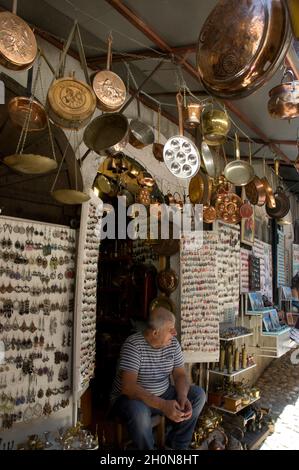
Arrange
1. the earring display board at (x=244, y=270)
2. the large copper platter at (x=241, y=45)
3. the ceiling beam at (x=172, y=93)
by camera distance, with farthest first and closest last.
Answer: the earring display board at (x=244, y=270) < the ceiling beam at (x=172, y=93) < the large copper platter at (x=241, y=45)

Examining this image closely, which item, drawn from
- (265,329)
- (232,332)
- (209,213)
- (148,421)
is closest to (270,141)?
(209,213)

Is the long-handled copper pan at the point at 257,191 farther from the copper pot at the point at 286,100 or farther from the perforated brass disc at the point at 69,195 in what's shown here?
the perforated brass disc at the point at 69,195

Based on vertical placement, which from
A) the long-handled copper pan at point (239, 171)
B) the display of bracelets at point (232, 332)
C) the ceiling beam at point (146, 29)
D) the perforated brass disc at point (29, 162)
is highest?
the ceiling beam at point (146, 29)

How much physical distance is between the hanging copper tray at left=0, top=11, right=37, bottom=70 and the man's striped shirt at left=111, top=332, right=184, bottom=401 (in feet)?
7.11

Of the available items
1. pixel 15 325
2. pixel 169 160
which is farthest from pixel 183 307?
pixel 15 325

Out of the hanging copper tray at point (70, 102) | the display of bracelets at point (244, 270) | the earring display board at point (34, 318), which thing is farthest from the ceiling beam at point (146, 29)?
the display of bracelets at point (244, 270)

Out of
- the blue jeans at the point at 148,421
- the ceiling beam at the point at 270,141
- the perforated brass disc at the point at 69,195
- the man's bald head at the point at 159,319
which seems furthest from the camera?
the ceiling beam at the point at 270,141

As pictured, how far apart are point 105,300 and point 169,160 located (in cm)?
257

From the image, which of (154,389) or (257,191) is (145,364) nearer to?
(154,389)

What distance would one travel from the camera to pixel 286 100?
2482mm

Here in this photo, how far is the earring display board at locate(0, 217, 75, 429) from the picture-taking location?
7.95ft

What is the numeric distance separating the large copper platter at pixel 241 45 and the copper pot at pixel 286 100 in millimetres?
873

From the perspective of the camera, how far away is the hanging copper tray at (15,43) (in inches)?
74.0

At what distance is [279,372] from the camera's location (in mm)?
6801
